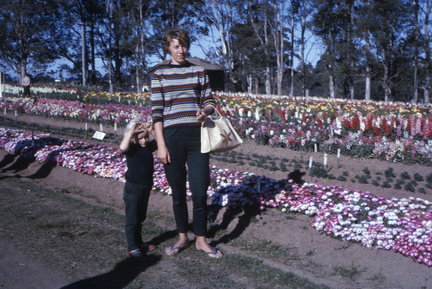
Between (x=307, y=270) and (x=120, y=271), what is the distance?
5.06 ft

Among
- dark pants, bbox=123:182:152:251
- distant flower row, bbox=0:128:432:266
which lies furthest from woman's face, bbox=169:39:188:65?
distant flower row, bbox=0:128:432:266

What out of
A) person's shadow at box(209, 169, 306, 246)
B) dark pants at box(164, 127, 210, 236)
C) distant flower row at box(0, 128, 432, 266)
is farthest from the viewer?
person's shadow at box(209, 169, 306, 246)

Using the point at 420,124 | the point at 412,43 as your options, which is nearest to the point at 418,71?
the point at 412,43

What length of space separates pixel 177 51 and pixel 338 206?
2.47 meters

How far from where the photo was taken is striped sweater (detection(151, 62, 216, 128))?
3766 millimetres

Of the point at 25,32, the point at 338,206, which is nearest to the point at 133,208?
the point at 338,206

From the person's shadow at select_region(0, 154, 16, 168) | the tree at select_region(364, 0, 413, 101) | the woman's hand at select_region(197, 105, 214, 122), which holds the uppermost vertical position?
the tree at select_region(364, 0, 413, 101)

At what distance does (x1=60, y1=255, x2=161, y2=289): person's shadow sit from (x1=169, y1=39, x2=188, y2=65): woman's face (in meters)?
1.67

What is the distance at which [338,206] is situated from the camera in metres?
5.00

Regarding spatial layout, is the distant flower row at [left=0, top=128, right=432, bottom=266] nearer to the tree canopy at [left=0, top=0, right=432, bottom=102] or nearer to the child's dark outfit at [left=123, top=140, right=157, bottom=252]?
the child's dark outfit at [left=123, top=140, right=157, bottom=252]

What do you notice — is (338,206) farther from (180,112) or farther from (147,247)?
(180,112)

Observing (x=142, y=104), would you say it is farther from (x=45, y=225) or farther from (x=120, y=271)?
(x=120, y=271)

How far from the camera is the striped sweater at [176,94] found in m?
3.77

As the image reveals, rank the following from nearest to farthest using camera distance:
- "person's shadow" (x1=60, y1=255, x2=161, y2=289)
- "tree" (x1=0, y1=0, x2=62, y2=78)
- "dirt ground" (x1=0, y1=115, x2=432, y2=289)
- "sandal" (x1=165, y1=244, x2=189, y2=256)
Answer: "person's shadow" (x1=60, y1=255, x2=161, y2=289) → "dirt ground" (x1=0, y1=115, x2=432, y2=289) → "sandal" (x1=165, y1=244, x2=189, y2=256) → "tree" (x1=0, y1=0, x2=62, y2=78)
